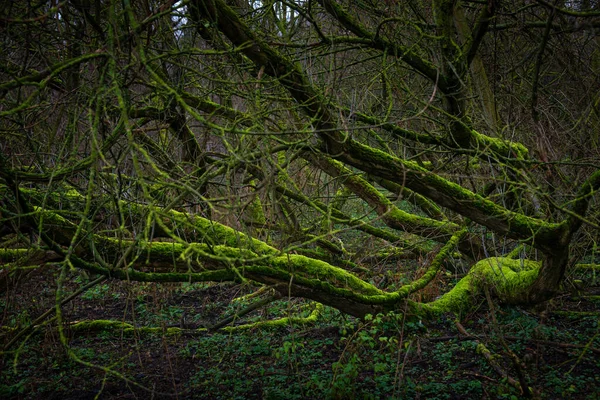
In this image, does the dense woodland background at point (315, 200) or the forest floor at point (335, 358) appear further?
the forest floor at point (335, 358)

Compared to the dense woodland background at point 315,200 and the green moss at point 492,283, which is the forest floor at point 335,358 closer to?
the dense woodland background at point 315,200

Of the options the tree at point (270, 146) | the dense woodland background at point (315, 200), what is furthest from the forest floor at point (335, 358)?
the tree at point (270, 146)

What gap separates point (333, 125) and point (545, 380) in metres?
3.01

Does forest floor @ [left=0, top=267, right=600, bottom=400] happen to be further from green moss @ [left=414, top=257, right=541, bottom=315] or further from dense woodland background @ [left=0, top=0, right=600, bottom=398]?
green moss @ [left=414, top=257, right=541, bottom=315]

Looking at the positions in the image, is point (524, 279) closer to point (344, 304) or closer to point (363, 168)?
point (344, 304)

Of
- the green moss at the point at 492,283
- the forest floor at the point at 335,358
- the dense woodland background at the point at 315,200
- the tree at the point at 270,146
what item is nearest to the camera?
the tree at the point at 270,146

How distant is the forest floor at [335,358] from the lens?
4418 mm

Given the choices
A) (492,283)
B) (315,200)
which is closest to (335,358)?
(315,200)

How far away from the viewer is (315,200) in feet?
17.0

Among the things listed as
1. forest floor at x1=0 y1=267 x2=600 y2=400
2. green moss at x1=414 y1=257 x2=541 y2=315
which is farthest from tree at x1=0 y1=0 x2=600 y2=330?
forest floor at x1=0 y1=267 x2=600 y2=400

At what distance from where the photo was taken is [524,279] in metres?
5.24

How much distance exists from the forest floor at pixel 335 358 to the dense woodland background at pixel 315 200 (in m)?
0.03

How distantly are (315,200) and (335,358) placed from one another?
6.02 ft

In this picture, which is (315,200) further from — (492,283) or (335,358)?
(492,283)
